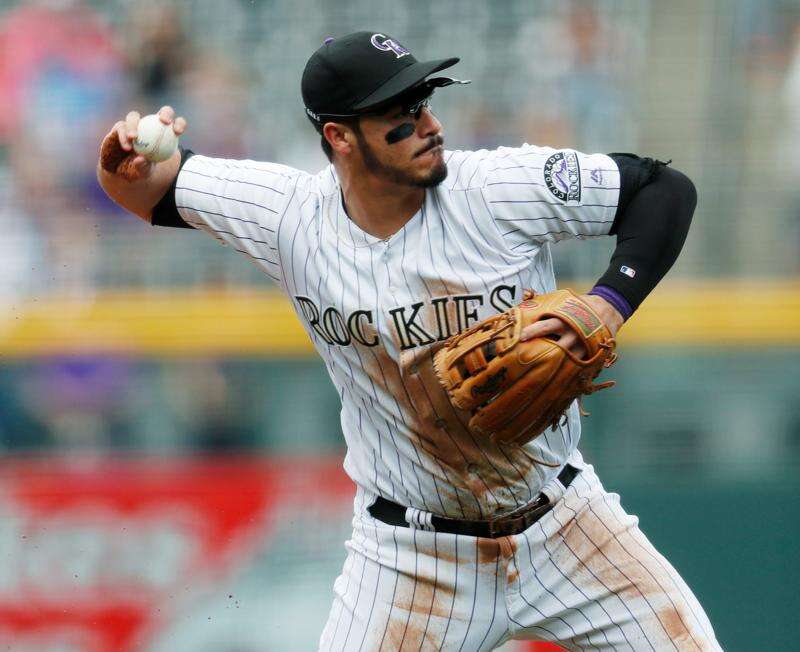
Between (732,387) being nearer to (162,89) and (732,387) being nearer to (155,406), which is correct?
(155,406)

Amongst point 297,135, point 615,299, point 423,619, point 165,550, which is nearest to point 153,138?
point 615,299

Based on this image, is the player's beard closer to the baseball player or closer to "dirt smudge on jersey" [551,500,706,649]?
the baseball player

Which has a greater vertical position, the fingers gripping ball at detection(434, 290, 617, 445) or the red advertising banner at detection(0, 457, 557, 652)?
the fingers gripping ball at detection(434, 290, 617, 445)

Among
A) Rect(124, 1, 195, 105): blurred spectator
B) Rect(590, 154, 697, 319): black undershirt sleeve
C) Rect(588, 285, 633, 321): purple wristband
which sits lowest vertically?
Rect(588, 285, 633, 321): purple wristband

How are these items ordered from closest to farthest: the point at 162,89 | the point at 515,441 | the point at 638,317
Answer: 1. the point at 515,441
2. the point at 638,317
3. the point at 162,89

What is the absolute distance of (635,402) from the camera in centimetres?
561

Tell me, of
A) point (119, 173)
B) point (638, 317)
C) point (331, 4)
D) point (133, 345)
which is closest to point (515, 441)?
point (119, 173)

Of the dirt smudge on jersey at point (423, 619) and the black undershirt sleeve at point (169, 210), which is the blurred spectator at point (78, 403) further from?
the dirt smudge on jersey at point (423, 619)

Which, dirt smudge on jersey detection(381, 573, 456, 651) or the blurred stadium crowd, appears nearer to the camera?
dirt smudge on jersey detection(381, 573, 456, 651)

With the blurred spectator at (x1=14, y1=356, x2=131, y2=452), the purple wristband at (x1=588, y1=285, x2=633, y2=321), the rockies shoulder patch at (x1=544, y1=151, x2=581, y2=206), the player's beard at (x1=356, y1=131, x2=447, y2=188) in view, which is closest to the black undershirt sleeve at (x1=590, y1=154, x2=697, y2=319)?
the purple wristband at (x1=588, y1=285, x2=633, y2=321)

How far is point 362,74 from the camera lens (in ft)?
10.3

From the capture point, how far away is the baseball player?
10.2 feet

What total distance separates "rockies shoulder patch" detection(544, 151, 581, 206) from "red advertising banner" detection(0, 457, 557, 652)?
2.76m

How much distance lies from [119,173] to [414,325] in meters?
0.86
